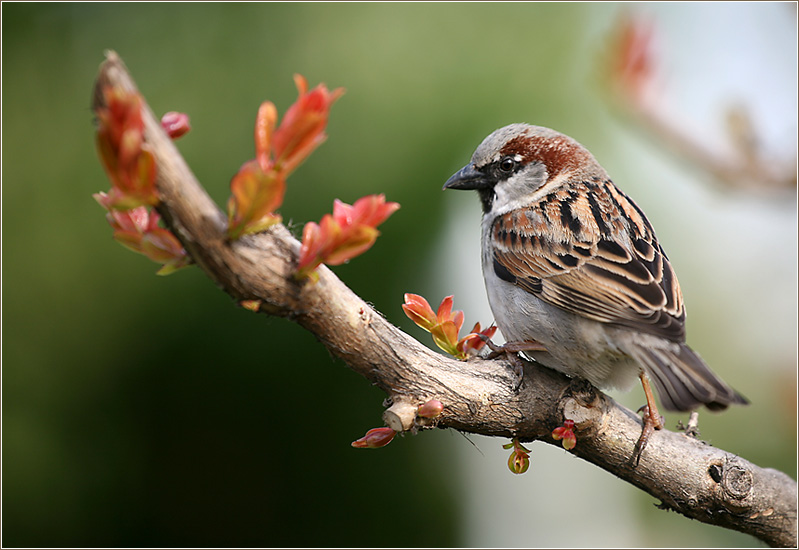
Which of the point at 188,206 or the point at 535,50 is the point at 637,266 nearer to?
the point at 188,206

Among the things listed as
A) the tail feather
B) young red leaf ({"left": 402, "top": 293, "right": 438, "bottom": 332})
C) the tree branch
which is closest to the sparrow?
the tail feather

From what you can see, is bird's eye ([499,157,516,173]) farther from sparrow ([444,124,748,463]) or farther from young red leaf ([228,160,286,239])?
young red leaf ([228,160,286,239])

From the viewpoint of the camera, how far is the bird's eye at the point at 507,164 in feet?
9.22

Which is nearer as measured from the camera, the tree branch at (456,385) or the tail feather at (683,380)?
the tree branch at (456,385)

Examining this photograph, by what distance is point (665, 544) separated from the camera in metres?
6.35

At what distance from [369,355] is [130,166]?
68cm

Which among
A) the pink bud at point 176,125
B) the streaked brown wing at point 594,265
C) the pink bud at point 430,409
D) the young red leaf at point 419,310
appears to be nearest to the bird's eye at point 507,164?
the streaked brown wing at point 594,265

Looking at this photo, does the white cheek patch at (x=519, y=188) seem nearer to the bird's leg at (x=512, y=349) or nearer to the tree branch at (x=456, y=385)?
the bird's leg at (x=512, y=349)

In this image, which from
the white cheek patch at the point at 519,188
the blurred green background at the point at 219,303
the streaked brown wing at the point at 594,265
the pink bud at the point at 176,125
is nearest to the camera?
the pink bud at the point at 176,125

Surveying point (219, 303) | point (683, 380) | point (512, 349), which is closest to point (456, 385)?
point (512, 349)

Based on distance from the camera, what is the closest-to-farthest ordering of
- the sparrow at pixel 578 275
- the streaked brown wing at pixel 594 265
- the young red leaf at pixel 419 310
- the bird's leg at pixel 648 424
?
the young red leaf at pixel 419 310 < the bird's leg at pixel 648 424 < the sparrow at pixel 578 275 < the streaked brown wing at pixel 594 265

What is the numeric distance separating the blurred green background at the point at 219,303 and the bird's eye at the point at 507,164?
1308mm

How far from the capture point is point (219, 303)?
14.1 ft

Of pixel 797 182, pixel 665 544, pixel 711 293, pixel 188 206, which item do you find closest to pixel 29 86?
pixel 188 206
